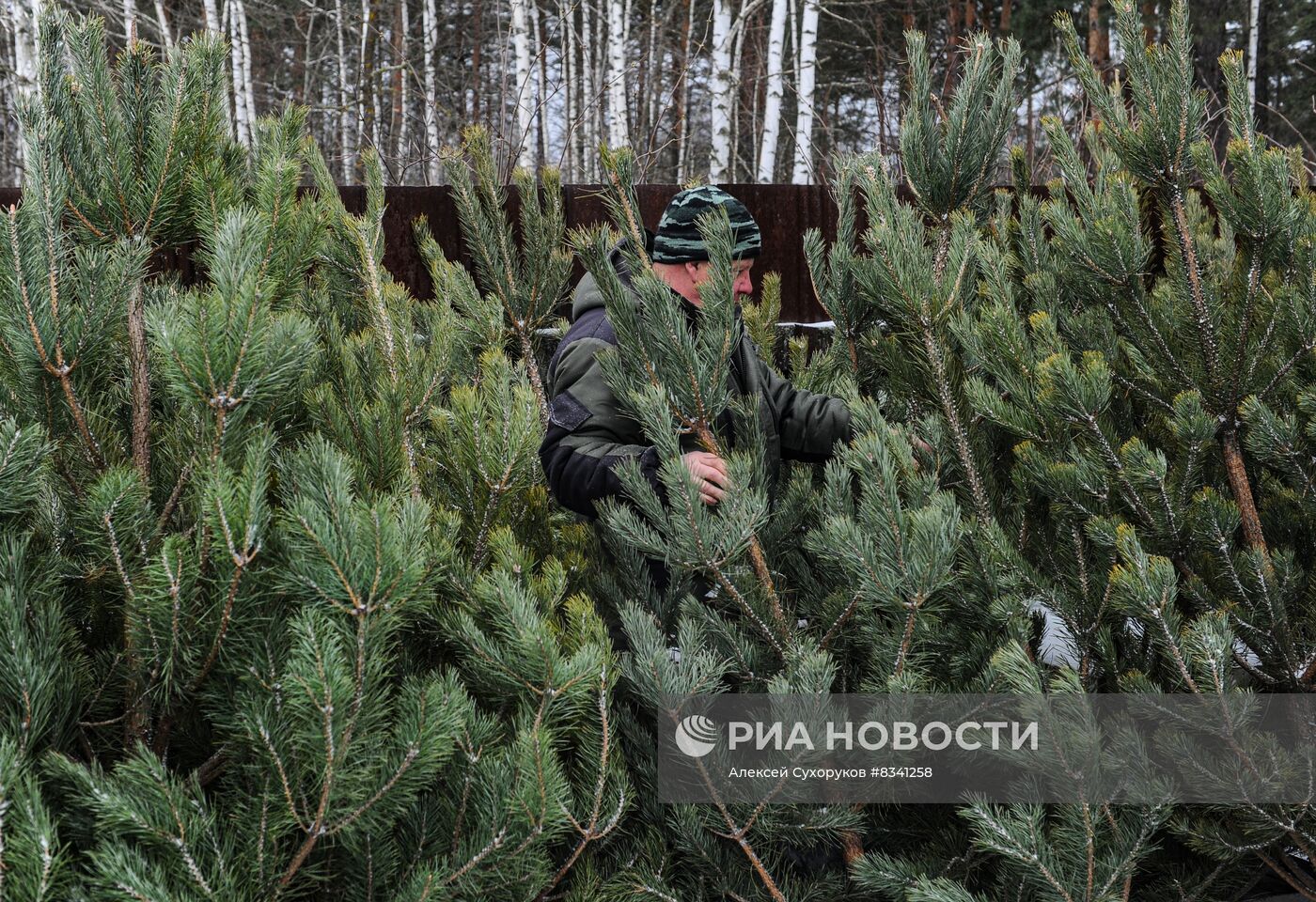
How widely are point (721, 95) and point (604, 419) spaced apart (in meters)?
6.42

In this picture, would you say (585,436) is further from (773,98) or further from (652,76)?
(652,76)

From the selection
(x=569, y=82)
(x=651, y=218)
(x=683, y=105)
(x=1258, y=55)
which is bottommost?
(x=651, y=218)

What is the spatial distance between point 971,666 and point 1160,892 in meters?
0.56

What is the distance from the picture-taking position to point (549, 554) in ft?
6.67

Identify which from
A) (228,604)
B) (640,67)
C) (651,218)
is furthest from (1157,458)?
(640,67)

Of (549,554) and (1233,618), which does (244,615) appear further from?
(1233,618)

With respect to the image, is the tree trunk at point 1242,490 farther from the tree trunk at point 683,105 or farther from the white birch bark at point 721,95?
the white birch bark at point 721,95

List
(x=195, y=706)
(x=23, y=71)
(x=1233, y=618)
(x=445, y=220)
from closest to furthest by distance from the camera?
(x=195, y=706), (x=1233, y=618), (x=445, y=220), (x=23, y=71)

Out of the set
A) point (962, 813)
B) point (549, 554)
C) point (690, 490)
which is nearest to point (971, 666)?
point (962, 813)

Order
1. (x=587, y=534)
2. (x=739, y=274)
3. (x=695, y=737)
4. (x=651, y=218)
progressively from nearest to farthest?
(x=695, y=737)
(x=587, y=534)
(x=739, y=274)
(x=651, y=218)

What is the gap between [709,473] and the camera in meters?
1.86

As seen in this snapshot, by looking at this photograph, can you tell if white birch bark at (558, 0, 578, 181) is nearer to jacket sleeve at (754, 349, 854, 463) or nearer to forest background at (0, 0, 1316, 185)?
forest background at (0, 0, 1316, 185)

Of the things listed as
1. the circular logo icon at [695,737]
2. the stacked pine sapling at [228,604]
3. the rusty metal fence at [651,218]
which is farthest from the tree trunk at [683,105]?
the circular logo icon at [695,737]

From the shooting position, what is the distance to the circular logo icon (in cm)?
170
